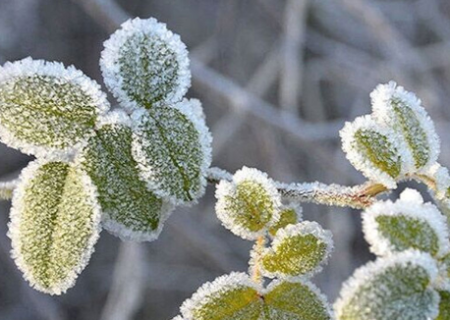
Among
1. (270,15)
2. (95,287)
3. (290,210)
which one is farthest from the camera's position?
(270,15)

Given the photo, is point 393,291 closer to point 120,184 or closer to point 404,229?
point 404,229

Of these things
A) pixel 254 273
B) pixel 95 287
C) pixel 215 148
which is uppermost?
pixel 215 148

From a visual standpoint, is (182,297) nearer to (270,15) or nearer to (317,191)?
(270,15)

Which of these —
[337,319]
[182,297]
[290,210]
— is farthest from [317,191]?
[182,297]

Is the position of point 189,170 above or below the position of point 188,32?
below

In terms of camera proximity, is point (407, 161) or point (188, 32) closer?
point (407, 161)

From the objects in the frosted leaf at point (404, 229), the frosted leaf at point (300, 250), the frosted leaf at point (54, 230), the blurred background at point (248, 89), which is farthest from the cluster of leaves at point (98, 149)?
the blurred background at point (248, 89)

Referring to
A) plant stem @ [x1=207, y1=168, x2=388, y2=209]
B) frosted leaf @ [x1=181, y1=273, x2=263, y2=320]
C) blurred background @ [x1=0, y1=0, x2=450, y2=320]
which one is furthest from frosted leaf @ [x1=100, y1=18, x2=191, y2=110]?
blurred background @ [x1=0, y1=0, x2=450, y2=320]
